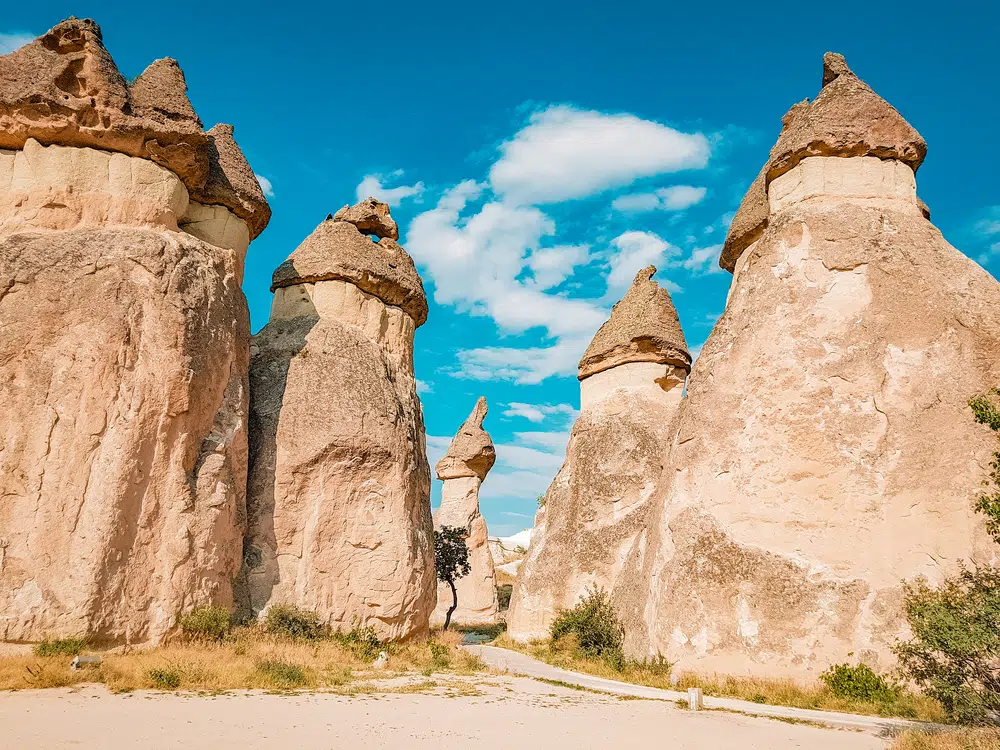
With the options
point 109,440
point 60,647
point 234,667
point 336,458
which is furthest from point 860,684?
point 109,440

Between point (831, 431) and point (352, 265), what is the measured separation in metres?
8.69

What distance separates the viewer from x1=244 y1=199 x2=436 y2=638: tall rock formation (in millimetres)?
11031

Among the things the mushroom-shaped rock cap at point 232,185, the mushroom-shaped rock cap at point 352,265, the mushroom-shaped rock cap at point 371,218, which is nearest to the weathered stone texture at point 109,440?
the mushroom-shaped rock cap at point 232,185

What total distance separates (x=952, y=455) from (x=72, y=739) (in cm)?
939

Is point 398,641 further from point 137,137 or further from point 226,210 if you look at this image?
point 137,137

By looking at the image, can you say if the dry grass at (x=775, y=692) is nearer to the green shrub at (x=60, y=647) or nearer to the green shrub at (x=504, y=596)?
the green shrub at (x=60, y=647)

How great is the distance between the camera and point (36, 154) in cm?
988

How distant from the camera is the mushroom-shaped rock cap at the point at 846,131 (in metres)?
11.1

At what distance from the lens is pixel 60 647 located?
756 cm

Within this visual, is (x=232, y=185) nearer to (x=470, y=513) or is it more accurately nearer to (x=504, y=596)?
(x=470, y=513)

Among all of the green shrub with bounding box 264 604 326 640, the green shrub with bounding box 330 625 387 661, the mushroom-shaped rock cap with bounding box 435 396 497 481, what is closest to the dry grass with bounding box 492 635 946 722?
the green shrub with bounding box 330 625 387 661

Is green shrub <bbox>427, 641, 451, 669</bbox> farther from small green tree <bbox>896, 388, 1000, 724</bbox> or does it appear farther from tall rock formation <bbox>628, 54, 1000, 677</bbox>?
small green tree <bbox>896, 388, 1000, 724</bbox>

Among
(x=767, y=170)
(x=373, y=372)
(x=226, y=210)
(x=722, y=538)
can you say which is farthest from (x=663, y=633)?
(x=226, y=210)

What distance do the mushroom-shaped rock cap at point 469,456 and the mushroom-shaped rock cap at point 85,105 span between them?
53.2ft
